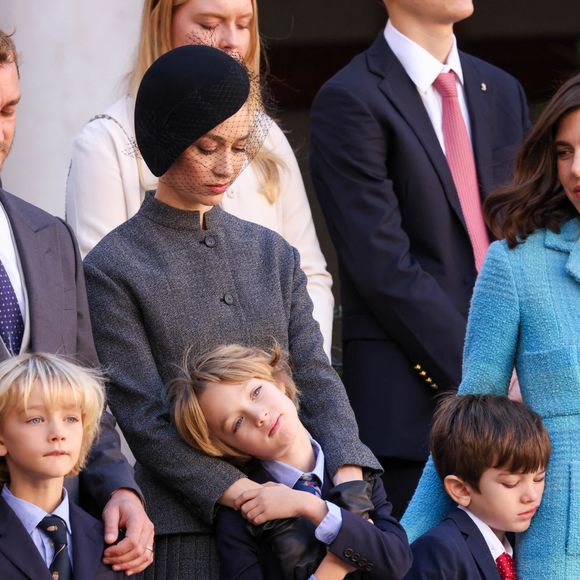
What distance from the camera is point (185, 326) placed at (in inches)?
169

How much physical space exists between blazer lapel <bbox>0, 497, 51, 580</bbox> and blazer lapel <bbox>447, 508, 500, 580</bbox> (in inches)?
48.0

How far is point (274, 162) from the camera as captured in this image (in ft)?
17.8

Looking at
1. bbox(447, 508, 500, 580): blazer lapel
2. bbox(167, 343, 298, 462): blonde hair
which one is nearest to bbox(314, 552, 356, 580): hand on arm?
bbox(167, 343, 298, 462): blonde hair

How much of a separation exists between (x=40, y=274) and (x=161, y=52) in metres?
1.39

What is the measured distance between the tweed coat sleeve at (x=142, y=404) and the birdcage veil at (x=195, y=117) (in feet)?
1.18

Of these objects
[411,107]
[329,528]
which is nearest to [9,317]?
[329,528]

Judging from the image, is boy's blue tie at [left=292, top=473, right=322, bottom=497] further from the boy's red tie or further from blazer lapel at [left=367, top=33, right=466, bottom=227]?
blazer lapel at [left=367, top=33, right=466, bottom=227]

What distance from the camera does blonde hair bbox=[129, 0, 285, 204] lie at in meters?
5.25

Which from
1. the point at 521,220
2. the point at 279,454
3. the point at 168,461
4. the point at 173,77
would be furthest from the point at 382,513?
the point at 173,77

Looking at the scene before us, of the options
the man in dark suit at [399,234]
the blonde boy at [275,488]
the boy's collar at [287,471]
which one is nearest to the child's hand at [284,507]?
the blonde boy at [275,488]

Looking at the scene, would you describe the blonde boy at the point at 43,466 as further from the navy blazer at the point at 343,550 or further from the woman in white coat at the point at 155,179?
the woman in white coat at the point at 155,179

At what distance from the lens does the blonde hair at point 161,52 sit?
5254 millimetres

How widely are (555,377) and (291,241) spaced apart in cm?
134

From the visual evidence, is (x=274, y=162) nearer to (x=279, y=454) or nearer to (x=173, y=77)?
(x=173, y=77)
